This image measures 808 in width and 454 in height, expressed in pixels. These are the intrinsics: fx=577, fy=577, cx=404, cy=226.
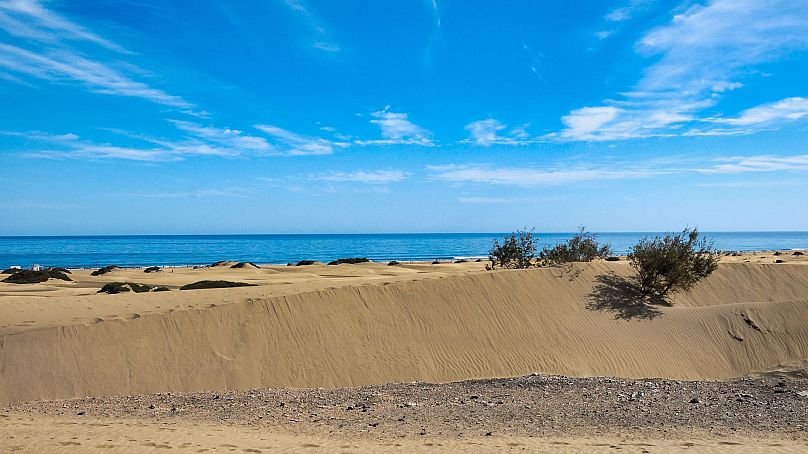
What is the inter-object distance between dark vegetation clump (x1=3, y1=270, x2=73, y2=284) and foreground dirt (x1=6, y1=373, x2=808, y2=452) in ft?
71.5

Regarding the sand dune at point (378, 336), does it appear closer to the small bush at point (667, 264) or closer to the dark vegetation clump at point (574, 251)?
the small bush at point (667, 264)

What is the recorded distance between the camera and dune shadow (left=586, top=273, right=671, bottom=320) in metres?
20.2

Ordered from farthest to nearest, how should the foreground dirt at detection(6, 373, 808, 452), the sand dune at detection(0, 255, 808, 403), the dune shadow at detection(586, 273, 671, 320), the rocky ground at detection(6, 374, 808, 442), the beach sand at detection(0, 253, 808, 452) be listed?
the dune shadow at detection(586, 273, 671, 320) < the sand dune at detection(0, 255, 808, 403) < the rocky ground at detection(6, 374, 808, 442) < the beach sand at detection(0, 253, 808, 452) < the foreground dirt at detection(6, 373, 808, 452)

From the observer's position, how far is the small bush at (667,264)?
21.1 metres

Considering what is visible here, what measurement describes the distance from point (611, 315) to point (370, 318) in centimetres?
842

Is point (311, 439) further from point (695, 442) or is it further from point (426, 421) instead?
point (695, 442)

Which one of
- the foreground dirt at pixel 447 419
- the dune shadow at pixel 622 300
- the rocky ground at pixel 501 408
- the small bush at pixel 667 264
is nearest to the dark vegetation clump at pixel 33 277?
the foreground dirt at pixel 447 419

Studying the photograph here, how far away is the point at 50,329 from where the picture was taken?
15367 mm

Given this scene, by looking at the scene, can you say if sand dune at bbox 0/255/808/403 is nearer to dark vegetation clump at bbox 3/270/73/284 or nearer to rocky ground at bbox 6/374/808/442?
rocky ground at bbox 6/374/808/442

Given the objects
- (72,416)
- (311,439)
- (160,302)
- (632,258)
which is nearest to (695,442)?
(311,439)

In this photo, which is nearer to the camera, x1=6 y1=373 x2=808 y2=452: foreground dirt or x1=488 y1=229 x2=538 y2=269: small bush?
x1=6 y1=373 x2=808 y2=452: foreground dirt

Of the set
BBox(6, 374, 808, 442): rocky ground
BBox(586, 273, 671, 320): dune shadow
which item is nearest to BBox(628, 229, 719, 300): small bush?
BBox(586, 273, 671, 320): dune shadow

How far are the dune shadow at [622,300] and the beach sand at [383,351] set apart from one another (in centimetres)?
7

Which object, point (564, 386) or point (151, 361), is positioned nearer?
point (564, 386)
